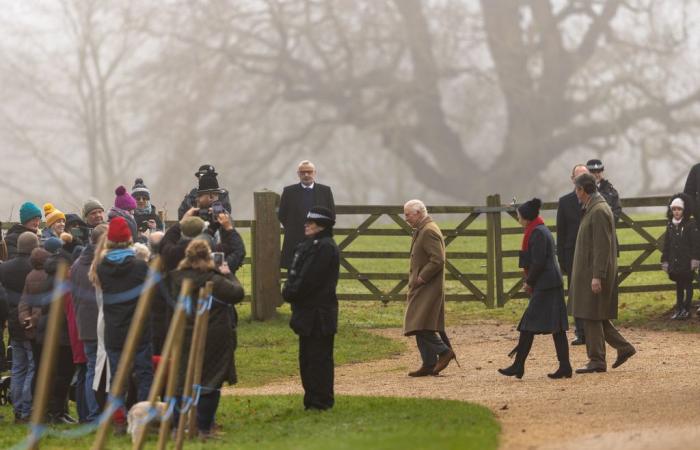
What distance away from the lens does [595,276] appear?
13.3 metres

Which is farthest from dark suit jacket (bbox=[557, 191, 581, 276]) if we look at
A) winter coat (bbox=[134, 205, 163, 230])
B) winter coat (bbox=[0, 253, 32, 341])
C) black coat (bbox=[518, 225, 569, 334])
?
winter coat (bbox=[0, 253, 32, 341])

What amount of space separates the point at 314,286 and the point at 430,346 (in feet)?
9.78

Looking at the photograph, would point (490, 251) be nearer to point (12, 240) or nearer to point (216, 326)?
point (12, 240)

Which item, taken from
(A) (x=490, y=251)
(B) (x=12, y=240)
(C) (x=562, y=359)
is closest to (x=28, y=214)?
(B) (x=12, y=240)

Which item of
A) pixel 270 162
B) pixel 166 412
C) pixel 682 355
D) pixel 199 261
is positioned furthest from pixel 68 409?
pixel 270 162

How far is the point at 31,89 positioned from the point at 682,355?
37655 mm

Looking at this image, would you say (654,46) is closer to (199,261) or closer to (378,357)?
(378,357)

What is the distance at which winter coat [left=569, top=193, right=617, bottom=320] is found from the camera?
13.3 metres

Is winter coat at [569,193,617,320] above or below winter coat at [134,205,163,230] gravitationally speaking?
below

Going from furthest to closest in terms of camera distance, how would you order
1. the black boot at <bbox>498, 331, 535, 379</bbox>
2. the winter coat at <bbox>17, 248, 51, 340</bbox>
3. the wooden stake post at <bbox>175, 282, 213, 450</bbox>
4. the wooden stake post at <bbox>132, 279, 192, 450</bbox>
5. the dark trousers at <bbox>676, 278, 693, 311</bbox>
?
1. the dark trousers at <bbox>676, 278, 693, 311</bbox>
2. the black boot at <bbox>498, 331, 535, 379</bbox>
3. the winter coat at <bbox>17, 248, 51, 340</bbox>
4. the wooden stake post at <bbox>175, 282, 213, 450</bbox>
5. the wooden stake post at <bbox>132, 279, 192, 450</bbox>

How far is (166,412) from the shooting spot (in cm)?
869

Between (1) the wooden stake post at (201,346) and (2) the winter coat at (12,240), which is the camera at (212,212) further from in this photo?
(2) the winter coat at (12,240)

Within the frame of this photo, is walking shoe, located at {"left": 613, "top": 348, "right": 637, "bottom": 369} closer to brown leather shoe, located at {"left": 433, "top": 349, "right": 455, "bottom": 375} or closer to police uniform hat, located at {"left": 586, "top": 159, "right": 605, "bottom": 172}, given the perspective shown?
brown leather shoe, located at {"left": 433, "top": 349, "right": 455, "bottom": 375}

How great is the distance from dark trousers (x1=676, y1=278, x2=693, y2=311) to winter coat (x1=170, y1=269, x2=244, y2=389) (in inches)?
379
